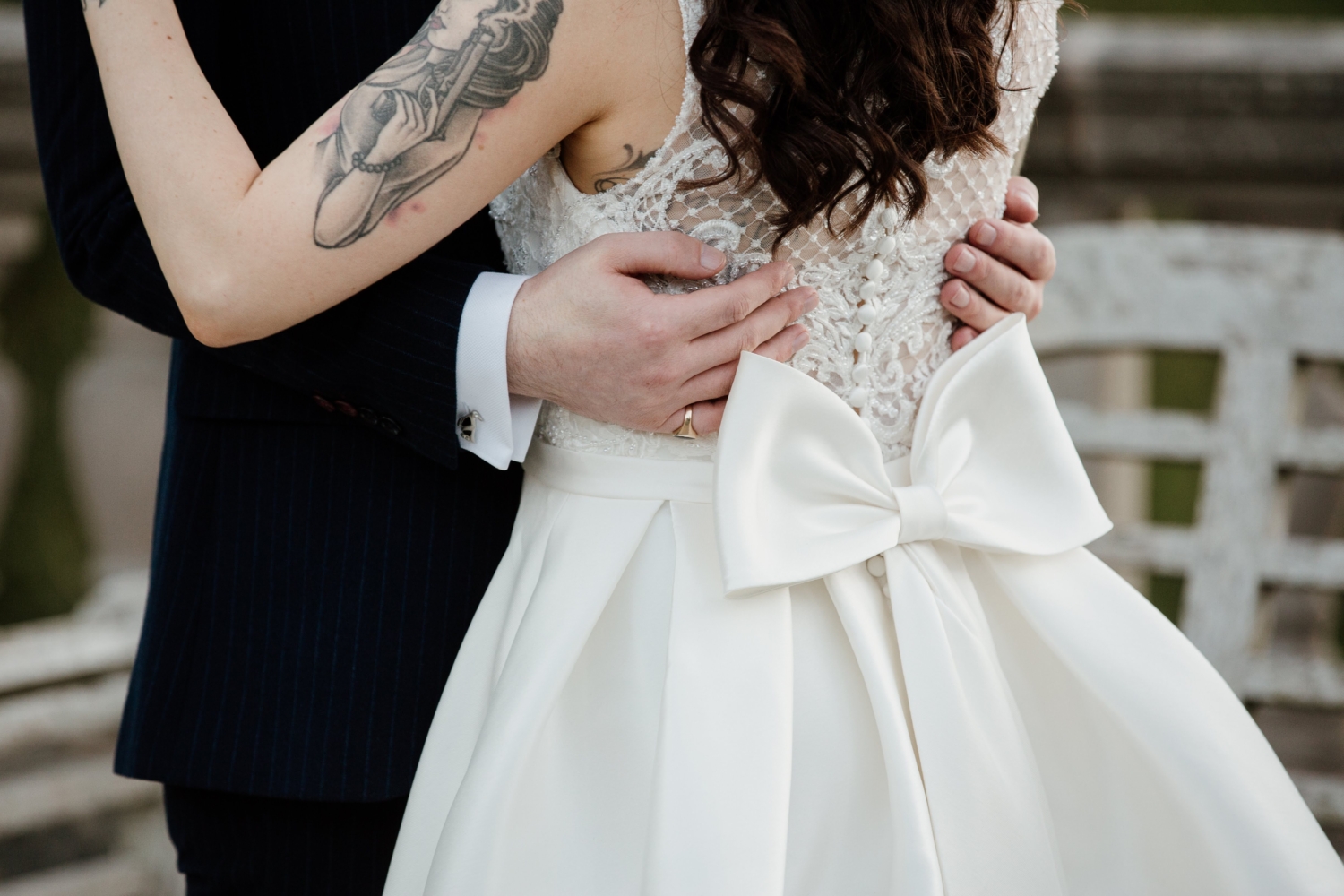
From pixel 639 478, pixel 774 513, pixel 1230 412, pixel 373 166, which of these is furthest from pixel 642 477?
pixel 1230 412

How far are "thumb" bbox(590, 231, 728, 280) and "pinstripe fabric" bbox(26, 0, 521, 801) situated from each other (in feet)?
0.77

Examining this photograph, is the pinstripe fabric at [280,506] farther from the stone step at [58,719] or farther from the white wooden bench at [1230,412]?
the white wooden bench at [1230,412]

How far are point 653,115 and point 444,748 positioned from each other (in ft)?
1.89

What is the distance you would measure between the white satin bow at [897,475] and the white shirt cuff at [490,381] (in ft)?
0.68

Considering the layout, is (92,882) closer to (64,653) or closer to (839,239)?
(64,653)

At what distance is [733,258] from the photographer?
35.5 inches

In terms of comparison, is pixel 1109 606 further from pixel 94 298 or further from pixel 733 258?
pixel 94 298

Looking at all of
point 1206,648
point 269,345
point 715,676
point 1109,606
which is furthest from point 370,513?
point 1206,648

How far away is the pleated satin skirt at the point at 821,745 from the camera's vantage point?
827 mm

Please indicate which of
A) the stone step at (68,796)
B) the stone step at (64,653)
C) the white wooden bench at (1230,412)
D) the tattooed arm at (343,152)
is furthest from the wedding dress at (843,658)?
the stone step at (64,653)

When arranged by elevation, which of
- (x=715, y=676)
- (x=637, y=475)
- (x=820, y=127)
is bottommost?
(x=715, y=676)

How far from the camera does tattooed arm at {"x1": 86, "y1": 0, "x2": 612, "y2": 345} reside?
78 cm

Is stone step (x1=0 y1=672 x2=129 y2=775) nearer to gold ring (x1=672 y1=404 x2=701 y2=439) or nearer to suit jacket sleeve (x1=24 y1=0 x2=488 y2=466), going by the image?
suit jacket sleeve (x1=24 y1=0 x2=488 y2=466)

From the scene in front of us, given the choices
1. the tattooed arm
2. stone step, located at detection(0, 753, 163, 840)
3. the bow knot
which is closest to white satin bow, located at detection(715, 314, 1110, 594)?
the bow knot
